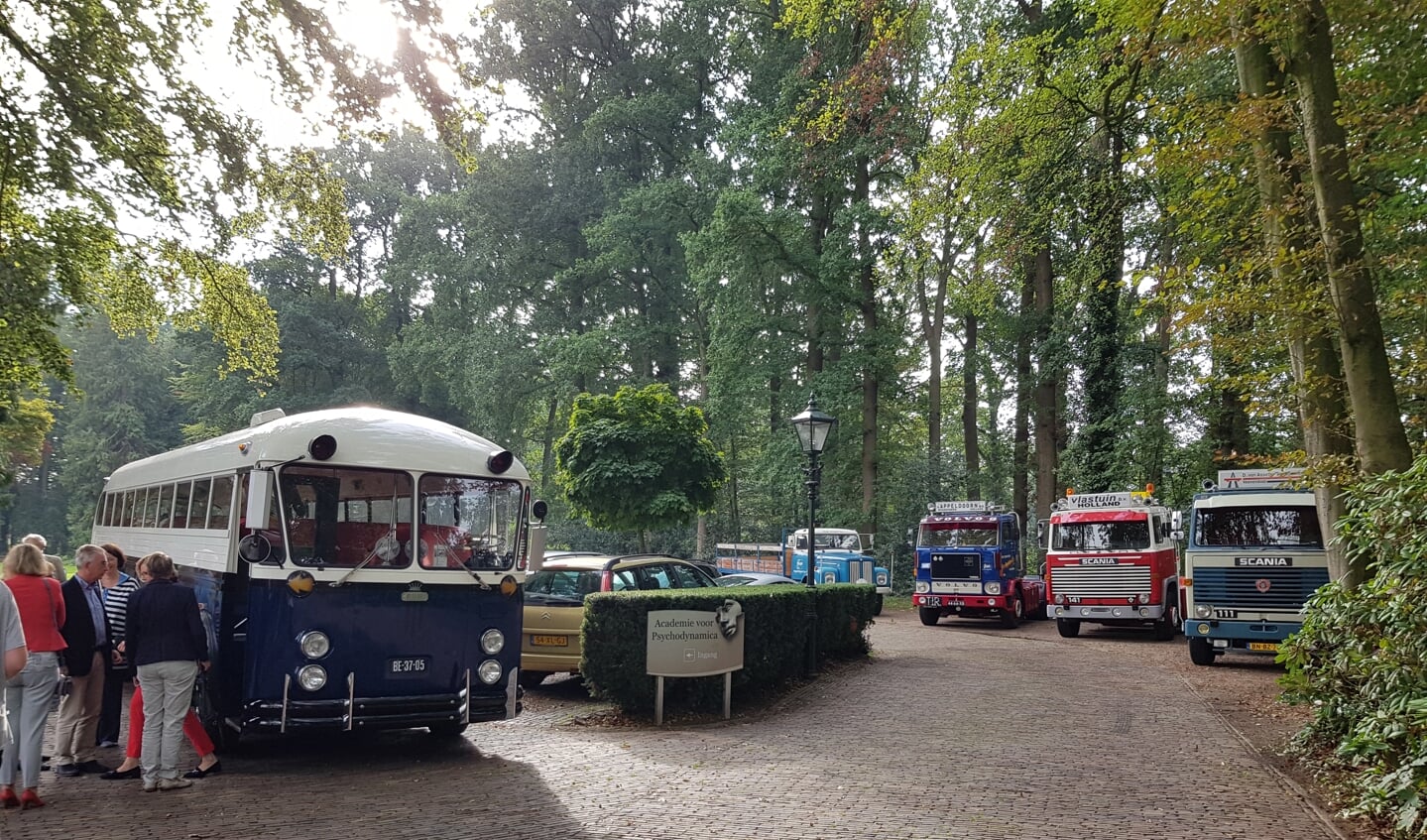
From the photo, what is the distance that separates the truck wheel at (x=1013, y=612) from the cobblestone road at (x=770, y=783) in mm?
11694

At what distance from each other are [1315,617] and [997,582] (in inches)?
569

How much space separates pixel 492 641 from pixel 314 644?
151 centimetres

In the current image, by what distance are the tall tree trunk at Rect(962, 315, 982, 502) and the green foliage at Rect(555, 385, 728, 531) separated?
1455 centimetres

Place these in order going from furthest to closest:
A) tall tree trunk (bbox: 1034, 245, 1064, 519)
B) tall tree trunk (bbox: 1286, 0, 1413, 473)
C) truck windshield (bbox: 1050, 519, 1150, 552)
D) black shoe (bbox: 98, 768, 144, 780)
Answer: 1. tall tree trunk (bbox: 1034, 245, 1064, 519)
2. truck windshield (bbox: 1050, 519, 1150, 552)
3. tall tree trunk (bbox: 1286, 0, 1413, 473)
4. black shoe (bbox: 98, 768, 144, 780)

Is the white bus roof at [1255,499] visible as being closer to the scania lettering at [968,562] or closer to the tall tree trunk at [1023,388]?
the scania lettering at [968,562]

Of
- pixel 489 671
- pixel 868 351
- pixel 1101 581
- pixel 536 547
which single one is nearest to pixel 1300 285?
pixel 536 547

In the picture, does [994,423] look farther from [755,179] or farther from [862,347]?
[755,179]

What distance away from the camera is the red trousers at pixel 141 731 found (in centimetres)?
724

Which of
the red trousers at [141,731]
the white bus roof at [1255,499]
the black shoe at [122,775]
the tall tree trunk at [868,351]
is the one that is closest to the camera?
the red trousers at [141,731]

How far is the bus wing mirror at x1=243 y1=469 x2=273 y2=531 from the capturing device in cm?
742

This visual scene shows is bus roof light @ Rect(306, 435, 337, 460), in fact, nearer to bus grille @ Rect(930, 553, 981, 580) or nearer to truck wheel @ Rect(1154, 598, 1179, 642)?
bus grille @ Rect(930, 553, 981, 580)

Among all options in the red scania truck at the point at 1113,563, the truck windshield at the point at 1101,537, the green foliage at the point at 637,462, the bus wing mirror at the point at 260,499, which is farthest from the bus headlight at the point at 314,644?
the truck windshield at the point at 1101,537

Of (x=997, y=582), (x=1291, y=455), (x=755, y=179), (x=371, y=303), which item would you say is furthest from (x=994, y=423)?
(x=1291, y=455)

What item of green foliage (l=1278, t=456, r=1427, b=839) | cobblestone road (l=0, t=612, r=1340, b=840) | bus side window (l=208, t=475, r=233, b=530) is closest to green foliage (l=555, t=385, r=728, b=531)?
cobblestone road (l=0, t=612, r=1340, b=840)
